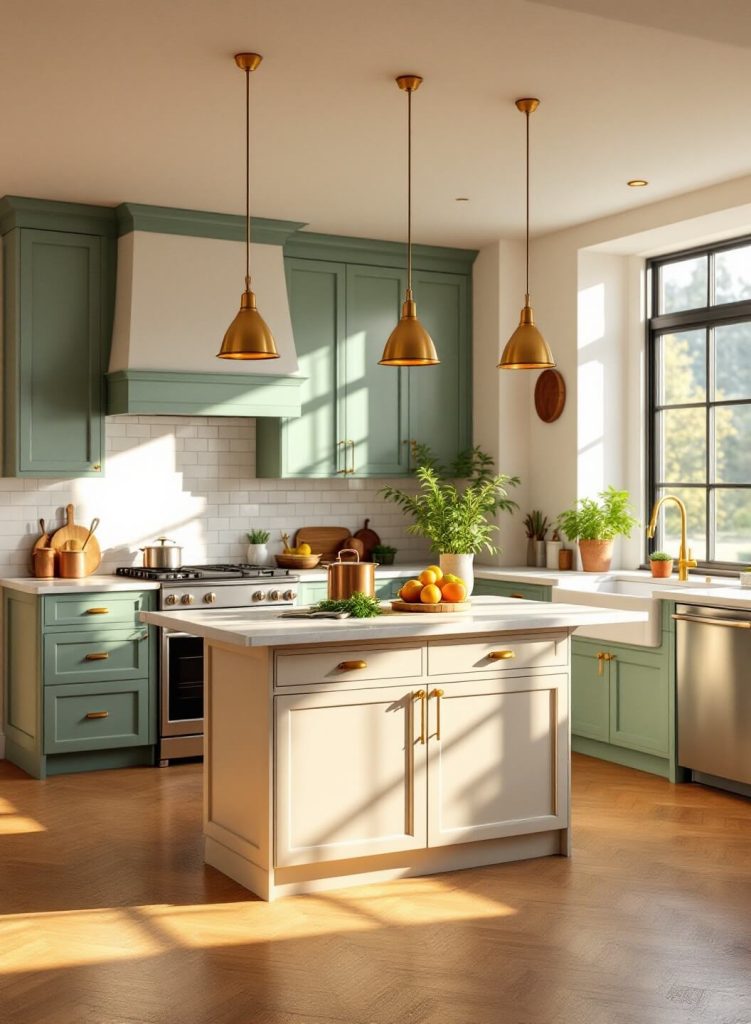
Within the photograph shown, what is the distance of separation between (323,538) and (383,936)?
3983 millimetres

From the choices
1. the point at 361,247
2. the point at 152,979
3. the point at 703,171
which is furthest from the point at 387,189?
the point at 152,979

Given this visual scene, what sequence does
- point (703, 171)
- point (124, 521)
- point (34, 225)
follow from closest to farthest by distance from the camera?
point (703, 171), point (34, 225), point (124, 521)

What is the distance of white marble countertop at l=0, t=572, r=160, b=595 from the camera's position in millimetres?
6277

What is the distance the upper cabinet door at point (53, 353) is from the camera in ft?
21.6

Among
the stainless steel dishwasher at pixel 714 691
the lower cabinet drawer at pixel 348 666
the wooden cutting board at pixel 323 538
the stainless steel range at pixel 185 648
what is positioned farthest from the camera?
the wooden cutting board at pixel 323 538

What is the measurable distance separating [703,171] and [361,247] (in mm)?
2288

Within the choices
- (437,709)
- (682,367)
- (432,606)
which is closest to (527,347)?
(432,606)

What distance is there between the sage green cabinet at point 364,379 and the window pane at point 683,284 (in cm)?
131

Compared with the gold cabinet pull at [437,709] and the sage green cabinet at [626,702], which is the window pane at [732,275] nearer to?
the sage green cabinet at [626,702]

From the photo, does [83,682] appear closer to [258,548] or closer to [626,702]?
[258,548]

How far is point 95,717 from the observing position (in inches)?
252

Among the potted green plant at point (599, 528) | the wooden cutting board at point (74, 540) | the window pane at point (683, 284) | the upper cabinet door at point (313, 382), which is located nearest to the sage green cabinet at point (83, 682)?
the wooden cutting board at point (74, 540)

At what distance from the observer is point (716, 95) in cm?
491

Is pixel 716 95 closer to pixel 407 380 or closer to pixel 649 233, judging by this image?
pixel 649 233
